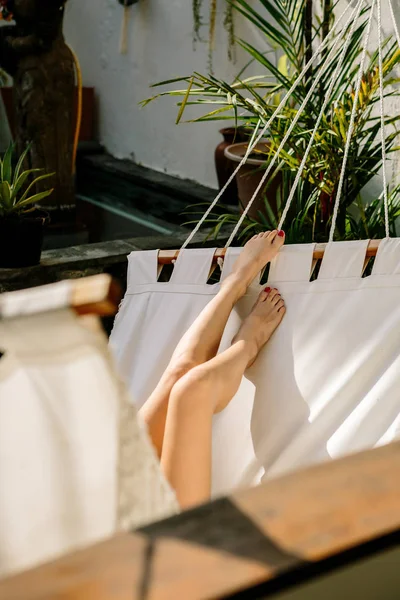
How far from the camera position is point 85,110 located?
218 inches

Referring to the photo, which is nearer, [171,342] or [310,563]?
[310,563]


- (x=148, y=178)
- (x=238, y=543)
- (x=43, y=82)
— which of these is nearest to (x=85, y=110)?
(x=148, y=178)

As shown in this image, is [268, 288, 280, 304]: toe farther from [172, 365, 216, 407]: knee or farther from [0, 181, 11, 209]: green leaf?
[0, 181, 11, 209]: green leaf

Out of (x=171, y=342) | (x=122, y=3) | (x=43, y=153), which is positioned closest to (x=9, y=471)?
(x=171, y=342)

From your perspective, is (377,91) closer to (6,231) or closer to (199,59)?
(6,231)

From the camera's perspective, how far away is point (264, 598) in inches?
25.1

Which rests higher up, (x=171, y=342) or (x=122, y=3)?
(x=122, y=3)

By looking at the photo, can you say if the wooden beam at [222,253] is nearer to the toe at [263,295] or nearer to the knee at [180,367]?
the toe at [263,295]

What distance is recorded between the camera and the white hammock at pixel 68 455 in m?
0.88

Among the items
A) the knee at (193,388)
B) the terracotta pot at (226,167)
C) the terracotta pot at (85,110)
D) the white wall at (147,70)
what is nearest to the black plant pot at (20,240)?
the knee at (193,388)

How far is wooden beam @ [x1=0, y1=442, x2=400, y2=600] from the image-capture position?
61 centimetres

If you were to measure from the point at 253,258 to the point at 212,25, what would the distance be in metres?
2.59

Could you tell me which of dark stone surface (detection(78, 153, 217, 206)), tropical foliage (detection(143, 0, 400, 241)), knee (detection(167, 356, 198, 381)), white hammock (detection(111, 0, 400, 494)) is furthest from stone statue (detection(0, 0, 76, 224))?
knee (detection(167, 356, 198, 381))

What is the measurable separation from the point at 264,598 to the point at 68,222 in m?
3.41
